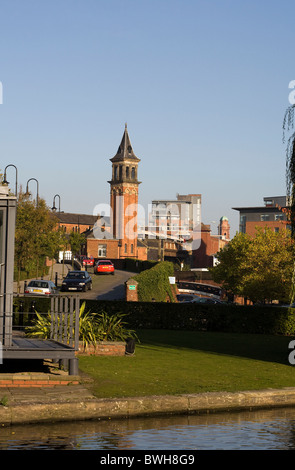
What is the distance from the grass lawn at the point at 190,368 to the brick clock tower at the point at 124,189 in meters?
111

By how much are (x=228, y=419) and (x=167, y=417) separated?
3.64 ft

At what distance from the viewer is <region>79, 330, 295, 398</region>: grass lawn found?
14156mm

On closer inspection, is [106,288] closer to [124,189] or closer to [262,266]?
[262,266]

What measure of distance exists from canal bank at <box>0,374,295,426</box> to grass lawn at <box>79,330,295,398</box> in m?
0.49

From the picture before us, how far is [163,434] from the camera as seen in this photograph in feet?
35.8

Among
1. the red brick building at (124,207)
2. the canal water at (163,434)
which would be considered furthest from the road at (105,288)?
the red brick building at (124,207)

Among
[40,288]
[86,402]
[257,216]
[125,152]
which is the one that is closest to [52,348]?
[86,402]

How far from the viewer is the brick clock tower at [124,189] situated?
13538 cm

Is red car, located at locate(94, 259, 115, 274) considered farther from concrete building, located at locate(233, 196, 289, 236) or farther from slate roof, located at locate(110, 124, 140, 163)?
concrete building, located at locate(233, 196, 289, 236)

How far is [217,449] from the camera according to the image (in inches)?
390

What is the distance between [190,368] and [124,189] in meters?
121

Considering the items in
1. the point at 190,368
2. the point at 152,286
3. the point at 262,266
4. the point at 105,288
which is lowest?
the point at 190,368

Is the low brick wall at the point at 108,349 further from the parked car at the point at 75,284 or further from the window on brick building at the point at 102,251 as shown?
the window on brick building at the point at 102,251
